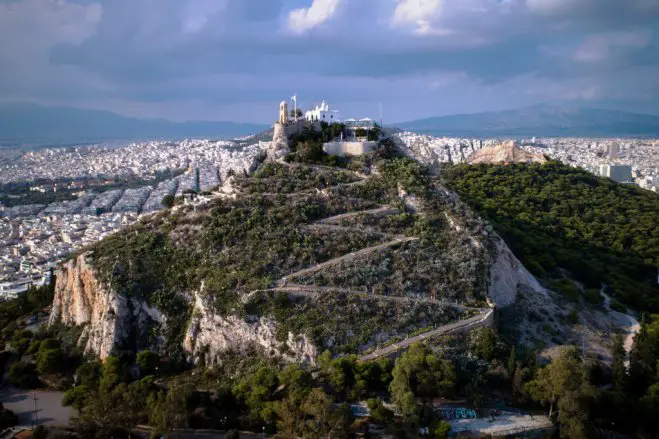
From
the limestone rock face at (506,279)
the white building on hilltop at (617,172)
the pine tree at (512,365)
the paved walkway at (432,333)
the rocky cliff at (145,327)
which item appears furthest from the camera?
the white building on hilltop at (617,172)

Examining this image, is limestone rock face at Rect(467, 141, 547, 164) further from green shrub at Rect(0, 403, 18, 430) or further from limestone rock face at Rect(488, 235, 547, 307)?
green shrub at Rect(0, 403, 18, 430)

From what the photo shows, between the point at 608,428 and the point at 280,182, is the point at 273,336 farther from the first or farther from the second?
the point at 608,428

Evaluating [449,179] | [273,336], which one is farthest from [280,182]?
[449,179]

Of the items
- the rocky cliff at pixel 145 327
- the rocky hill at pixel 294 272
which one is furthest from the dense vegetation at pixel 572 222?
the rocky cliff at pixel 145 327

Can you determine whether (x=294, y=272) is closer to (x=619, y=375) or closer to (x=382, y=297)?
(x=382, y=297)

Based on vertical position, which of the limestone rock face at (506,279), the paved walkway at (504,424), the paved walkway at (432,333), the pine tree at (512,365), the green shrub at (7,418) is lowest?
the paved walkway at (504,424)

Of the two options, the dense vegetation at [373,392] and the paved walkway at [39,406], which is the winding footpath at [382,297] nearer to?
the dense vegetation at [373,392]

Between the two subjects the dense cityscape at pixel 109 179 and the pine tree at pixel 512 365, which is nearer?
the pine tree at pixel 512 365
